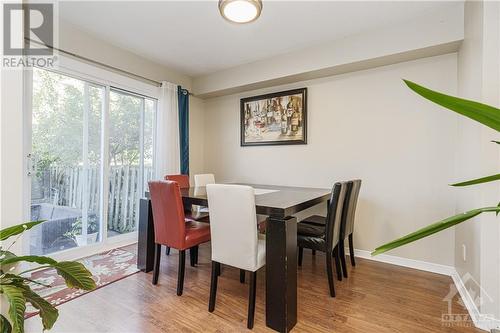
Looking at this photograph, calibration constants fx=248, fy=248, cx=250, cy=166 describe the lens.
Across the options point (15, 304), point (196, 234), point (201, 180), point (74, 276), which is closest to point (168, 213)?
point (196, 234)

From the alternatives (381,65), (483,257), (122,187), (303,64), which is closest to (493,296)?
(483,257)

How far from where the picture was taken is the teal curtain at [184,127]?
12.4 ft

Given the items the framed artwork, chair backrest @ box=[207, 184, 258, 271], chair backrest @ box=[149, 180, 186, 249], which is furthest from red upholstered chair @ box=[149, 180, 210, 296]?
the framed artwork

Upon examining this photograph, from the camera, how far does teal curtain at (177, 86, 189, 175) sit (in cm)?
378

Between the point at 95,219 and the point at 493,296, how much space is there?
12.2 feet

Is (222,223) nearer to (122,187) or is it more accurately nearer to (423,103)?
(122,187)

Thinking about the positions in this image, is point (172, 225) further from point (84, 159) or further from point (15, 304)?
point (84, 159)

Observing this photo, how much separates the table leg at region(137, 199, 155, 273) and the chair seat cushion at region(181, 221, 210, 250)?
Answer: 42 cm

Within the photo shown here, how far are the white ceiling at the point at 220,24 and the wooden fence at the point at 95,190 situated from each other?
1579 mm

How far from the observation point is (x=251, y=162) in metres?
3.78

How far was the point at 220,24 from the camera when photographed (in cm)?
257

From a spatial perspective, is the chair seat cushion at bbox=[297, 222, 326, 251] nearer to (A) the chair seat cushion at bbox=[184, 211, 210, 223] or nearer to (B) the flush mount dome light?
(A) the chair seat cushion at bbox=[184, 211, 210, 223]

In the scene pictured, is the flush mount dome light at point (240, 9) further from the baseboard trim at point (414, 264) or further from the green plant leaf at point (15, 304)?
the baseboard trim at point (414, 264)

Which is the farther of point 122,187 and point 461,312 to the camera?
point 122,187
